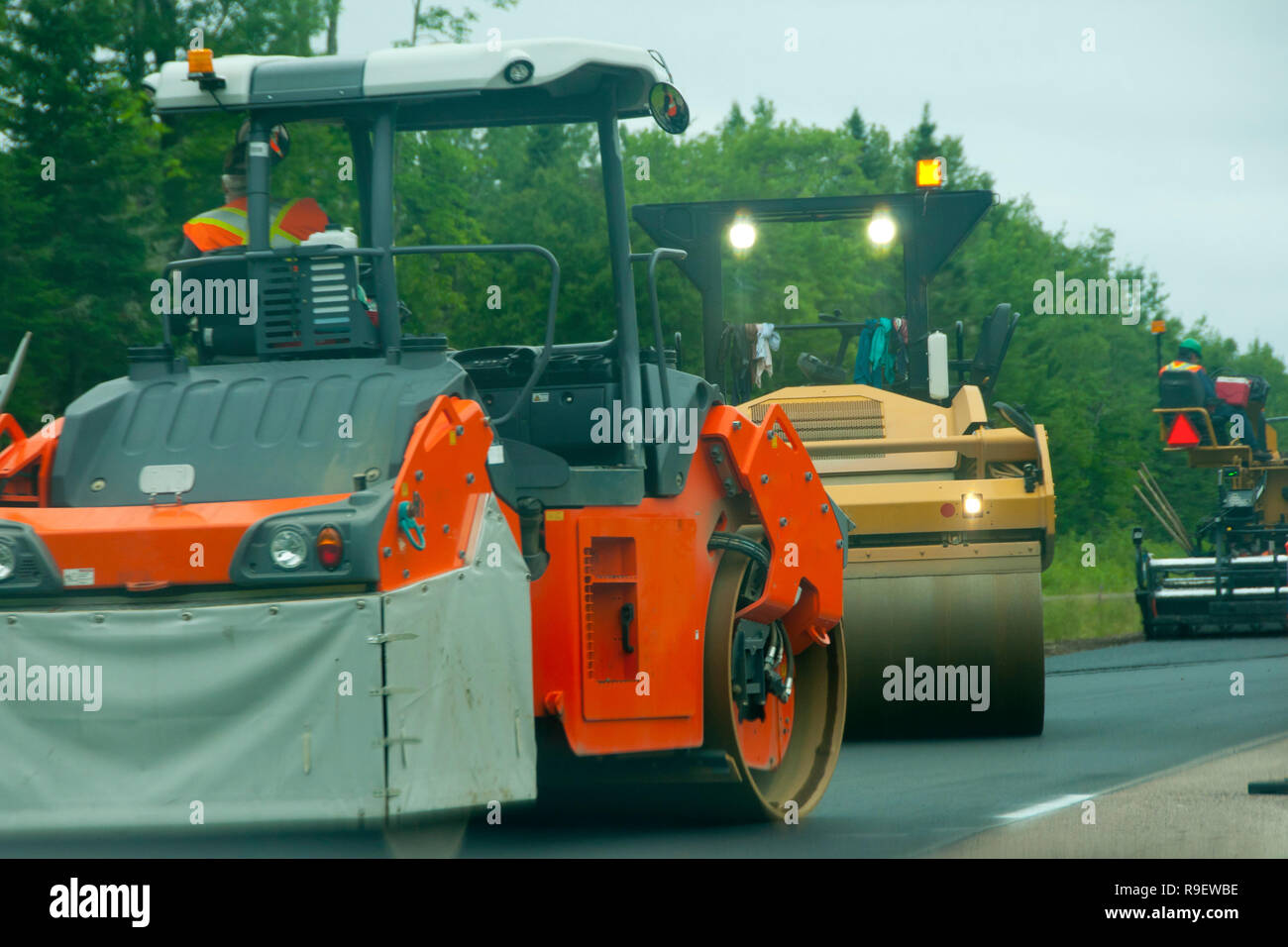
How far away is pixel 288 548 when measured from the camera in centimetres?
554

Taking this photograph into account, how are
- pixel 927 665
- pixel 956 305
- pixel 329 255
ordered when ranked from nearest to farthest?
pixel 329 255, pixel 927 665, pixel 956 305

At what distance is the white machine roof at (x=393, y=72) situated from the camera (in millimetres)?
6859

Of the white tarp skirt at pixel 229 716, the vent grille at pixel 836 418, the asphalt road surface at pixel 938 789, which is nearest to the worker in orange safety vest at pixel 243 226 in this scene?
the white tarp skirt at pixel 229 716

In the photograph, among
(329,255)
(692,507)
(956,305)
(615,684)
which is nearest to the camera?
(329,255)

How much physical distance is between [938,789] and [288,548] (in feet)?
14.9

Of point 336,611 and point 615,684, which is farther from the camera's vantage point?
Answer: point 615,684

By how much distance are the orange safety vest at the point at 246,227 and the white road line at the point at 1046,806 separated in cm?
374

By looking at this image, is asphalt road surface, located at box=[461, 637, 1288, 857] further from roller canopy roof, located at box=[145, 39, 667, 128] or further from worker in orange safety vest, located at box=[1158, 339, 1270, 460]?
worker in orange safety vest, located at box=[1158, 339, 1270, 460]

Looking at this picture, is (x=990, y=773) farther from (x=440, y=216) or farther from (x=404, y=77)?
(x=440, y=216)

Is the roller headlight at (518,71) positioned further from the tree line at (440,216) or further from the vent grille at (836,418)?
the vent grille at (836,418)

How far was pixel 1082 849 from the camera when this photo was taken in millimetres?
7027

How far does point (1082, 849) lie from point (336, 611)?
3072mm

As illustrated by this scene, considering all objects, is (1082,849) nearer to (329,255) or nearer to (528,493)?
(528,493)
